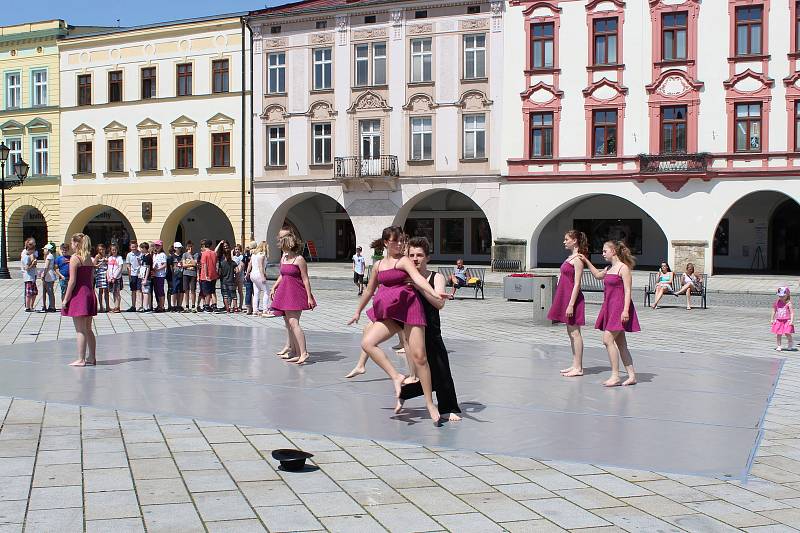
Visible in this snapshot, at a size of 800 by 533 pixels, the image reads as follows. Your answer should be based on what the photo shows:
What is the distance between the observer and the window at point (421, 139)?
3784cm

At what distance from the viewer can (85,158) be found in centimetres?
4409

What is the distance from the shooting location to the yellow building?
145ft

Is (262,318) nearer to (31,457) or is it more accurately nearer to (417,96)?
(31,457)

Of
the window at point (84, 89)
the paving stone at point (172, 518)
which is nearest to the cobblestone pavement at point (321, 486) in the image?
the paving stone at point (172, 518)

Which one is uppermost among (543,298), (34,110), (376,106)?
(34,110)

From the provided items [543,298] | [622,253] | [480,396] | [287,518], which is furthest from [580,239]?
[543,298]

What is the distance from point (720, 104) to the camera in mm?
33531

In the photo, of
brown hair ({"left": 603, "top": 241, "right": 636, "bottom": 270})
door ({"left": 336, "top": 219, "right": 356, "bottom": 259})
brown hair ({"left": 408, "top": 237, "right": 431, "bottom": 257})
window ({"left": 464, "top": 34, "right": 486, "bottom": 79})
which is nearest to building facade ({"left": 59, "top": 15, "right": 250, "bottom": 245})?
door ({"left": 336, "top": 219, "right": 356, "bottom": 259})

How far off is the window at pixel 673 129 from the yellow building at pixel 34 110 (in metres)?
27.7

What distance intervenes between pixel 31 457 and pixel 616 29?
31.6m

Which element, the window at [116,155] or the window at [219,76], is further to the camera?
the window at [116,155]

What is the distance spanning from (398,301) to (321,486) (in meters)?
2.53

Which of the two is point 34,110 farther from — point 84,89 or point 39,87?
point 84,89

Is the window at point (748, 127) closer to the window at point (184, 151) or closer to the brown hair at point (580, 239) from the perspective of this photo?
the window at point (184, 151)
